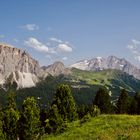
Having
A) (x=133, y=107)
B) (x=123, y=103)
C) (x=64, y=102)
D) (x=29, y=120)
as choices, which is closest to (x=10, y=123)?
(x=29, y=120)

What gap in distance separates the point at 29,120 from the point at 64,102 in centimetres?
1003

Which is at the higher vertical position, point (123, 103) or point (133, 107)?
point (123, 103)

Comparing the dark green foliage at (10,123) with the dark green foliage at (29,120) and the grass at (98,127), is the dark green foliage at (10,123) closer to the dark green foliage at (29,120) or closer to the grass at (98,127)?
the dark green foliage at (29,120)

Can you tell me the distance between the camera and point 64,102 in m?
91.4

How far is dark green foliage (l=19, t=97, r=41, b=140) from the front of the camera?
8888cm

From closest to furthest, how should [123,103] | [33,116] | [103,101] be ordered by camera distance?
[33,116] → [103,101] → [123,103]

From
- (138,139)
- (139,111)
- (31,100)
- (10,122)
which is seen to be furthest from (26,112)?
(138,139)

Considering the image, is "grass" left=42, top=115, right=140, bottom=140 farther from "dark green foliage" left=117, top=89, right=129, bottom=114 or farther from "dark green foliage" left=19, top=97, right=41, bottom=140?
"dark green foliage" left=117, top=89, right=129, bottom=114

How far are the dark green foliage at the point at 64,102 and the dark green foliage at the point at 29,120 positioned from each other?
18.7ft

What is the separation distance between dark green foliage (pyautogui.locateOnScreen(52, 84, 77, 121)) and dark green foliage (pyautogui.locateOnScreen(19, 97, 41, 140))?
570 cm

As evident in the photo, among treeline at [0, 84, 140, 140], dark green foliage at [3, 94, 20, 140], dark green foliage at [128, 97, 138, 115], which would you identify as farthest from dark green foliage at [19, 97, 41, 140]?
dark green foliage at [128, 97, 138, 115]

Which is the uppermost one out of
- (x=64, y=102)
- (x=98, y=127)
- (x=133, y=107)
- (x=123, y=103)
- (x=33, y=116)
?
(x=64, y=102)

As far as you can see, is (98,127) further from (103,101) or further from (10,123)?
(103,101)

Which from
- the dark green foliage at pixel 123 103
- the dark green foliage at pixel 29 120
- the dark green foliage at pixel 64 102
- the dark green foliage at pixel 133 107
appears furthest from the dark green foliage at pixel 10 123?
the dark green foliage at pixel 123 103
